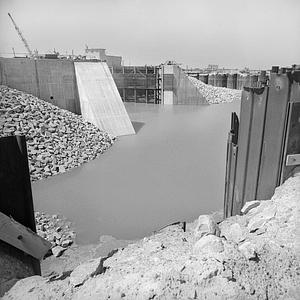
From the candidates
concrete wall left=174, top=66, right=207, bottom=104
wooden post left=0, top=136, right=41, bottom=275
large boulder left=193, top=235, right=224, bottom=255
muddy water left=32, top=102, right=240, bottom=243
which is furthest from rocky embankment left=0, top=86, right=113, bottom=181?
concrete wall left=174, top=66, right=207, bottom=104

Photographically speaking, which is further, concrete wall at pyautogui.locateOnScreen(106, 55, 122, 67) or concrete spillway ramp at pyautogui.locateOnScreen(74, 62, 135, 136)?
concrete wall at pyautogui.locateOnScreen(106, 55, 122, 67)

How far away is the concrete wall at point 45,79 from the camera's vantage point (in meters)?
16.1

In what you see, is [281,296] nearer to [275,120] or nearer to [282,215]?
[282,215]

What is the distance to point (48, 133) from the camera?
1229 centimetres

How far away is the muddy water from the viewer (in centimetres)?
664

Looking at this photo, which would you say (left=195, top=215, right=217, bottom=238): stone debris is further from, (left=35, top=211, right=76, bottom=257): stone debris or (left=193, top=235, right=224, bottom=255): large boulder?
(left=35, top=211, right=76, bottom=257): stone debris

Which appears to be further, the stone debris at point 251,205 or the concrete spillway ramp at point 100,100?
the concrete spillway ramp at point 100,100

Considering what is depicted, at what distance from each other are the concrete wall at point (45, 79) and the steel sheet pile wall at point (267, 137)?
1538 centimetres

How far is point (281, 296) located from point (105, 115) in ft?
48.3

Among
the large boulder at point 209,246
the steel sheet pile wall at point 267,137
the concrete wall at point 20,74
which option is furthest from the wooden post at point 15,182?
the concrete wall at point 20,74

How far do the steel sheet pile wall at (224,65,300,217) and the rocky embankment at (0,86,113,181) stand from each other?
7.69 metres

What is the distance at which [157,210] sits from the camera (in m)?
7.05

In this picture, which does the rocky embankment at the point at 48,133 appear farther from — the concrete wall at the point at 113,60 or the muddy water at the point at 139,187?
the concrete wall at the point at 113,60

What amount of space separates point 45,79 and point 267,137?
1660 centimetres
